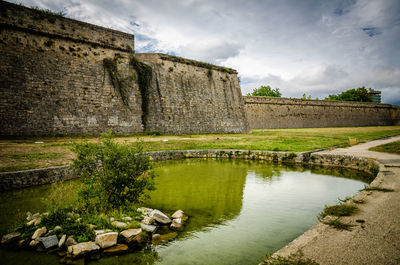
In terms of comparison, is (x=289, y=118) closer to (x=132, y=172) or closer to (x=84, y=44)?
(x=84, y=44)

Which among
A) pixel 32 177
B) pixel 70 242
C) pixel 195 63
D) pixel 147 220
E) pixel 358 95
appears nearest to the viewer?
pixel 70 242

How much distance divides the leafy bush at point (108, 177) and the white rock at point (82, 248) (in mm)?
854

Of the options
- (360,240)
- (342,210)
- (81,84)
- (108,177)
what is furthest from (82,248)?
(81,84)

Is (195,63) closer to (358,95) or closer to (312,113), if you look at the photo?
(312,113)

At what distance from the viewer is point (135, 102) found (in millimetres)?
17594

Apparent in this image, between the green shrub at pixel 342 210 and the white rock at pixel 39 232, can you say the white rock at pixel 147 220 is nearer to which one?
A: the white rock at pixel 39 232

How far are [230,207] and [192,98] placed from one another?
17.7 metres

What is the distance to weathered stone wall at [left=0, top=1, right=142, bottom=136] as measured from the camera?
40.7 feet

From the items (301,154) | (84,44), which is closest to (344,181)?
(301,154)

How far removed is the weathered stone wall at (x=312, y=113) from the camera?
35812mm

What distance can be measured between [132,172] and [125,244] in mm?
1321

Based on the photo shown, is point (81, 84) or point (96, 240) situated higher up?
point (81, 84)

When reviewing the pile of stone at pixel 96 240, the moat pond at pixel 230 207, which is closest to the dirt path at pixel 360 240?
the moat pond at pixel 230 207

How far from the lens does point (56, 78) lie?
1396cm
